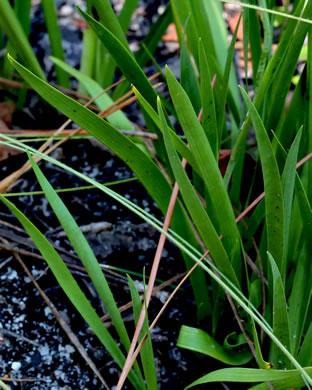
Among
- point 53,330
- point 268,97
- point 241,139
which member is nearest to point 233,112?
point 268,97

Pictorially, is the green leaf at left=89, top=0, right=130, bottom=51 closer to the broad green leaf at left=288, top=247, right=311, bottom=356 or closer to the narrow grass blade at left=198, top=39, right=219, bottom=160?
the narrow grass blade at left=198, top=39, right=219, bottom=160

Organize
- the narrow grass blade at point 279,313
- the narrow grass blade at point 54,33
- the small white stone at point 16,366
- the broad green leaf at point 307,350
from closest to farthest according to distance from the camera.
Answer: the narrow grass blade at point 279,313 → the broad green leaf at point 307,350 → the small white stone at point 16,366 → the narrow grass blade at point 54,33

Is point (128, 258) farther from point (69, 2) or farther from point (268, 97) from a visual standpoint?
point (69, 2)

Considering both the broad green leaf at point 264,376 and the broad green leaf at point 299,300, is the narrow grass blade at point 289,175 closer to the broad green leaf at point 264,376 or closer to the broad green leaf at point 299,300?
the broad green leaf at point 299,300

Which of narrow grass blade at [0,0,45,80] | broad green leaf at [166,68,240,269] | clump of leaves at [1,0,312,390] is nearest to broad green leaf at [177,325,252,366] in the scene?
clump of leaves at [1,0,312,390]

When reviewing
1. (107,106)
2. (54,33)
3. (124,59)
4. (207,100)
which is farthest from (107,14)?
(54,33)

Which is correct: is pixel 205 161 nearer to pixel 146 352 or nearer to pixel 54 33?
pixel 146 352

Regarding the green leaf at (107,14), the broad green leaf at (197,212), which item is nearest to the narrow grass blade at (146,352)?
the broad green leaf at (197,212)
